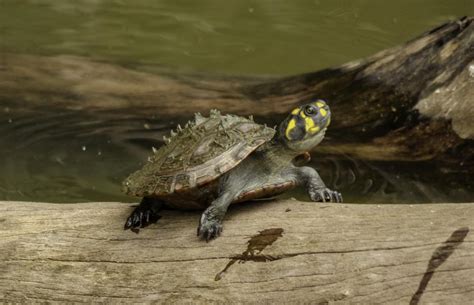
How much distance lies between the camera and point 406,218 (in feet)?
8.86

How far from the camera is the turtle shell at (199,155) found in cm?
303

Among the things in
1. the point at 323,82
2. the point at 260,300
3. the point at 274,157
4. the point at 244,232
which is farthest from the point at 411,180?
the point at 260,300

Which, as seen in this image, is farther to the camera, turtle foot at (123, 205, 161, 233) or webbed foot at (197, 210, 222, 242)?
turtle foot at (123, 205, 161, 233)

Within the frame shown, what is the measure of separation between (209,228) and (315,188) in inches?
23.7

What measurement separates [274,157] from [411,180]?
1.60m

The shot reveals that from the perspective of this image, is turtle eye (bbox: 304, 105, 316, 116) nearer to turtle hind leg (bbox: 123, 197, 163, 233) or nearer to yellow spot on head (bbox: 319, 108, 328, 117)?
A: yellow spot on head (bbox: 319, 108, 328, 117)

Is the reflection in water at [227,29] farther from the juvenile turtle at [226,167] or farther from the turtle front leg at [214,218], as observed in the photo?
the turtle front leg at [214,218]

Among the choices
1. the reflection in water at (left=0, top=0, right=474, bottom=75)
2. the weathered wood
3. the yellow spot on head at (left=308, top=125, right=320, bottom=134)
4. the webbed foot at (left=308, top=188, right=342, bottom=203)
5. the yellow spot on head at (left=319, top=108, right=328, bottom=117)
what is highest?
the reflection in water at (left=0, top=0, right=474, bottom=75)

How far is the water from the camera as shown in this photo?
471cm

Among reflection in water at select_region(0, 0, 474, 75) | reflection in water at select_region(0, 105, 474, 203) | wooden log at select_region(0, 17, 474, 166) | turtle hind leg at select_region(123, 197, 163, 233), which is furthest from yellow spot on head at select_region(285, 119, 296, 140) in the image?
reflection in water at select_region(0, 0, 474, 75)

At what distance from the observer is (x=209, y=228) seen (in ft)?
9.35

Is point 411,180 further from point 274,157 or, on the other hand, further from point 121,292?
point 121,292

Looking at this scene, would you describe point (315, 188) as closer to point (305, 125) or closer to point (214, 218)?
point (305, 125)

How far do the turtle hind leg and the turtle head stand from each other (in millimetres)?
705
